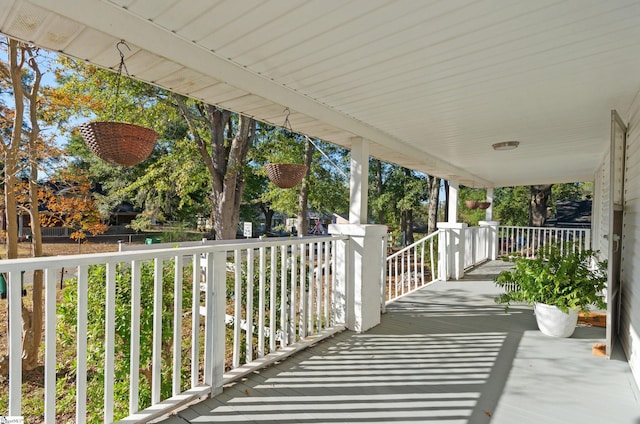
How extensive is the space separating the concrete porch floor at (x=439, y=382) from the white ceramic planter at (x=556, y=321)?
0.08 metres

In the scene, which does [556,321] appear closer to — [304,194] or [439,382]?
[439,382]

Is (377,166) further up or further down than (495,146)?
further up

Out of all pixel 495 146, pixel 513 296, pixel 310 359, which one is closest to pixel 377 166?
pixel 495 146

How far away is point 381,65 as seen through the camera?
2.09 m

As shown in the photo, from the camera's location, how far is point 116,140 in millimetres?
1676

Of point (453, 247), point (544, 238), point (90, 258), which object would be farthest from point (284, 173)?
point (544, 238)

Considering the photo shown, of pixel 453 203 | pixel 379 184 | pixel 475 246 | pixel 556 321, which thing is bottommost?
pixel 556 321

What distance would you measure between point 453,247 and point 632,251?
3285mm

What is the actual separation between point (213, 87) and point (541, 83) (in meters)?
2.25

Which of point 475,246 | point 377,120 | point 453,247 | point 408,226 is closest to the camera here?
point 377,120

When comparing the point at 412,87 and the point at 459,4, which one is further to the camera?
the point at 412,87

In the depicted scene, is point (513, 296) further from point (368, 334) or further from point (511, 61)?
point (511, 61)

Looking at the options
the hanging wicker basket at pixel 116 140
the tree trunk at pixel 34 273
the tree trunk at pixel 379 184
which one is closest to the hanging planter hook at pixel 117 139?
the hanging wicker basket at pixel 116 140

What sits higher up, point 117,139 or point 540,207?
point 117,139
